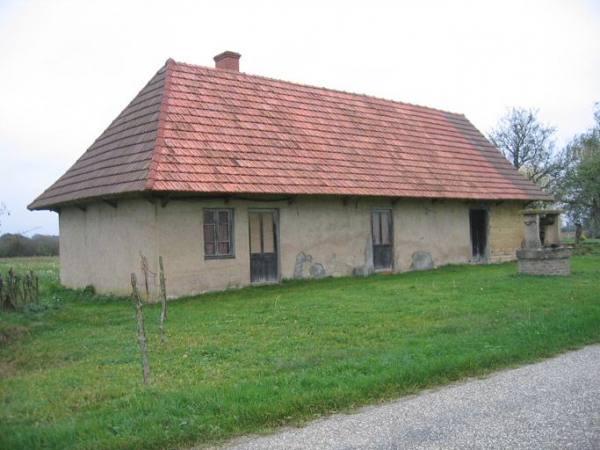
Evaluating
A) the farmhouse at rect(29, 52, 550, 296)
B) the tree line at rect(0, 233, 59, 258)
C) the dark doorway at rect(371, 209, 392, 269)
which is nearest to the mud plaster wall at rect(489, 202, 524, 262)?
the farmhouse at rect(29, 52, 550, 296)

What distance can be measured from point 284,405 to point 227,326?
177 inches

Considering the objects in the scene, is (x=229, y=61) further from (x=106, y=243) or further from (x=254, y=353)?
(x=254, y=353)

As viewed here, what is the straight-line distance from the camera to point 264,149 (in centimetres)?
1656

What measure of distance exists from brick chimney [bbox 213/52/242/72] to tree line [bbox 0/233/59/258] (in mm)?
18222

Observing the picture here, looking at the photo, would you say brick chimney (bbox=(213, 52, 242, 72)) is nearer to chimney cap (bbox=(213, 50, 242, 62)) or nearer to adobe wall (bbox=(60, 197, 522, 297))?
chimney cap (bbox=(213, 50, 242, 62))

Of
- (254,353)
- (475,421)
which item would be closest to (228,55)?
(254,353)

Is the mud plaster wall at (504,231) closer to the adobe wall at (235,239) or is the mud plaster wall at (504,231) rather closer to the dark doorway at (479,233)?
the dark doorway at (479,233)

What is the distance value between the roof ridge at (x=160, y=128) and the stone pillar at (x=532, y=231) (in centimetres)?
972

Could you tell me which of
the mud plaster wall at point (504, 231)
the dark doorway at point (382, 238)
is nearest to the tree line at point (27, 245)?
the dark doorway at point (382, 238)

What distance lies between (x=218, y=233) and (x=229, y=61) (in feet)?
24.6

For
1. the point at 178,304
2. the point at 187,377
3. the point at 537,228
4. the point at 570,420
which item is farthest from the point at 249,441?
the point at 537,228

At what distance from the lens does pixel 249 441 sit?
525 cm

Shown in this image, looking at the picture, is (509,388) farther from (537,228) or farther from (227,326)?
(537,228)

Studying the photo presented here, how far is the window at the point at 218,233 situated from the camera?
587 inches
